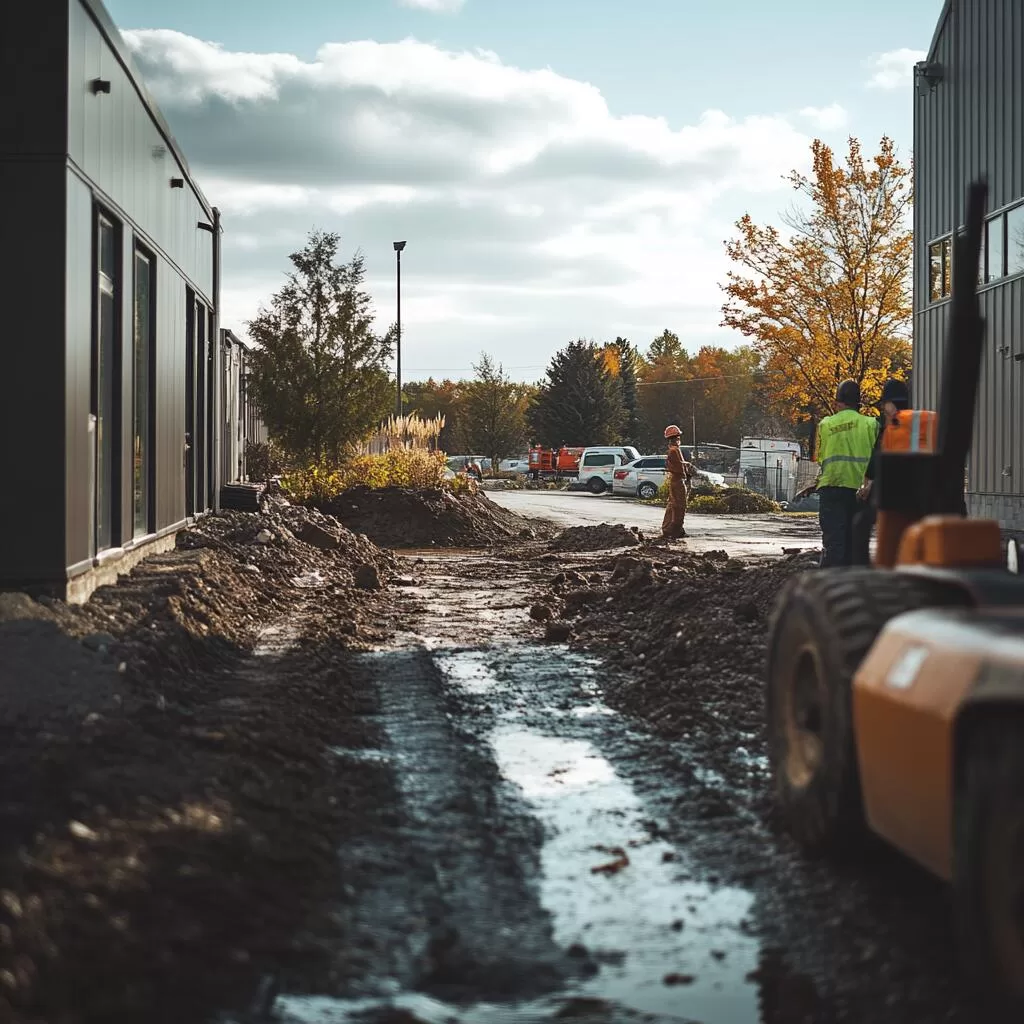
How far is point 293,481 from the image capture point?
1073 inches

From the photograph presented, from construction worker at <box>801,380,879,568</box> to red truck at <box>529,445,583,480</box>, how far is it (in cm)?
5341

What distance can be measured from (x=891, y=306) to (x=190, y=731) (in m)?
30.8

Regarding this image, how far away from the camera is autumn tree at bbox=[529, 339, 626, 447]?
7188cm

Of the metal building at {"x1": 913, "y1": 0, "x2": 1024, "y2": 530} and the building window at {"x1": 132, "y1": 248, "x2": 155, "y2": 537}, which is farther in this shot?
the metal building at {"x1": 913, "y1": 0, "x2": 1024, "y2": 530}

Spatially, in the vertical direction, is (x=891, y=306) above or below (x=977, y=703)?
above

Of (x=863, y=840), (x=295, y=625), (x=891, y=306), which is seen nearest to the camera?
(x=863, y=840)

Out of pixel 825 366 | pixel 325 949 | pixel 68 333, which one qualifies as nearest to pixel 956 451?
pixel 325 949

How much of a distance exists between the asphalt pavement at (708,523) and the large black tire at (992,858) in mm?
16877

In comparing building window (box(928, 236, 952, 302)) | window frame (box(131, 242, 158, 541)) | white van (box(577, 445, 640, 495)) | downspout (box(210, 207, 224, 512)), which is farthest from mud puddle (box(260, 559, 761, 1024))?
white van (box(577, 445, 640, 495))

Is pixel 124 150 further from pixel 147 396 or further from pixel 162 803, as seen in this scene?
pixel 162 803

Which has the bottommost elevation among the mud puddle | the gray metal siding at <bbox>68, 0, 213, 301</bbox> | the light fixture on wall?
the mud puddle

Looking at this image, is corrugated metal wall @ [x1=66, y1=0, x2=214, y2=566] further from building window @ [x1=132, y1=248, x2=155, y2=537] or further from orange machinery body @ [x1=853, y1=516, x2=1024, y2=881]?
orange machinery body @ [x1=853, y1=516, x2=1024, y2=881]

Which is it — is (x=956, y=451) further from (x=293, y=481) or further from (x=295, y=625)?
(x=293, y=481)

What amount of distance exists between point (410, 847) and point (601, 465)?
49.6 metres
